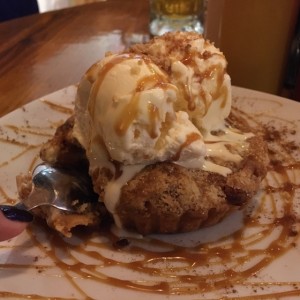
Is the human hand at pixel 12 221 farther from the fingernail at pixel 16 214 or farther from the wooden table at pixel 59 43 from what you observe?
the wooden table at pixel 59 43

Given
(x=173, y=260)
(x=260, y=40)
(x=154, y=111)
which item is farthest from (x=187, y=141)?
(x=260, y=40)

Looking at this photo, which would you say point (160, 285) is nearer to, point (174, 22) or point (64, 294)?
→ point (64, 294)

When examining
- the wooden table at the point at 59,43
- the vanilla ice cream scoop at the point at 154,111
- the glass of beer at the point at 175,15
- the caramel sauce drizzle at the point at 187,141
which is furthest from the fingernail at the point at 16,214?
A: the glass of beer at the point at 175,15

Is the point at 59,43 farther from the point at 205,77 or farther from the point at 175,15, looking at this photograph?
the point at 205,77

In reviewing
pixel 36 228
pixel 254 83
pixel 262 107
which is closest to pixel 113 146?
pixel 36 228

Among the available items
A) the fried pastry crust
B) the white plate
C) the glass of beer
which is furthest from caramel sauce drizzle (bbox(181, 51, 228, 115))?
the glass of beer

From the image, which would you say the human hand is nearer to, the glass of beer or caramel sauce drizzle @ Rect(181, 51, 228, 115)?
caramel sauce drizzle @ Rect(181, 51, 228, 115)
